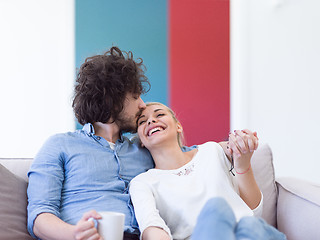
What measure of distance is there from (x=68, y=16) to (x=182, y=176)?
2.57 m

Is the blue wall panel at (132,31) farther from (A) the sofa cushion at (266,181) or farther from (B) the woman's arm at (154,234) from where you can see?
(B) the woman's arm at (154,234)

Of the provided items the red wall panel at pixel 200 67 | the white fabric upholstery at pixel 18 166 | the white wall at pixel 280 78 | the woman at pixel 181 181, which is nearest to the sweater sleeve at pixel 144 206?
the woman at pixel 181 181

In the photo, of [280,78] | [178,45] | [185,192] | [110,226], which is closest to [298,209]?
[185,192]

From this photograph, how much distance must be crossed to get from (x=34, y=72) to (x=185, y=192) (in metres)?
2.58

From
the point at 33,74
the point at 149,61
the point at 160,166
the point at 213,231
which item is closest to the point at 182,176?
the point at 160,166

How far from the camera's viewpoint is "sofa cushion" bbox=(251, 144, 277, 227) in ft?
5.46

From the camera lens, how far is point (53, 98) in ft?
11.5

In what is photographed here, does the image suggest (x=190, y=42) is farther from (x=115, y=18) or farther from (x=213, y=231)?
(x=213, y=231)

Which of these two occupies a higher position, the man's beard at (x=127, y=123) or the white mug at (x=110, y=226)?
the man's beard at (x=127, y=123)

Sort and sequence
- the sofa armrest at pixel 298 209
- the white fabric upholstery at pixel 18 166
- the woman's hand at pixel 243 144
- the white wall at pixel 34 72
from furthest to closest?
the white wall at pixel 34 72 < the white fabric upholstery at pixel 18 166 < the sofa armrest at pixel 298 209 < the woman's hand at pixel 243 144

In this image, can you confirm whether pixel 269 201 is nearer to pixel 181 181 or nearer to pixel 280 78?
pixel 181 181

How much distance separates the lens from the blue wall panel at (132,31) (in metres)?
3.48

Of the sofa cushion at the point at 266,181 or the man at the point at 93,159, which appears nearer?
the man at the point at 93,159

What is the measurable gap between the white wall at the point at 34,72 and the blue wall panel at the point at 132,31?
15 cm
